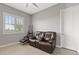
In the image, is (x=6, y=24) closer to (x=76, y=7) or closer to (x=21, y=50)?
(x=21, y=50)

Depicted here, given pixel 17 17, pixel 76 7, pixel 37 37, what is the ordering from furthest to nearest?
1. pixel 37 37
2. pixel 17 17
3. pixel 76 7

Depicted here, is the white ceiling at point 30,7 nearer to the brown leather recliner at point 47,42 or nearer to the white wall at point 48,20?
the white wall at point 48,20

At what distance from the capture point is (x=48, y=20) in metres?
1.41

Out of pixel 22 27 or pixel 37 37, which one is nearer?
pixel 22 27

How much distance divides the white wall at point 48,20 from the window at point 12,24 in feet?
0.97

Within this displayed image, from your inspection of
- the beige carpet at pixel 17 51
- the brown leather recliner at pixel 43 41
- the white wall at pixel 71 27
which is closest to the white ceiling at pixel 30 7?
the white wall at pixel 71 27

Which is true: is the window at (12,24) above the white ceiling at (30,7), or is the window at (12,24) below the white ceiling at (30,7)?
below

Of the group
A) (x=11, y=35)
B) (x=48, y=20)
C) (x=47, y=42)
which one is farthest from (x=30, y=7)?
(x=47, y=42)

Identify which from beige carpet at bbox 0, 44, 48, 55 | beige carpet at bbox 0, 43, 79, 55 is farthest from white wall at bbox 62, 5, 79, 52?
beige carpet at bbox 0, 44, 48, 55

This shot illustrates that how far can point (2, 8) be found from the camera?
1.24m

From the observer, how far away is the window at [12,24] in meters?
1.26

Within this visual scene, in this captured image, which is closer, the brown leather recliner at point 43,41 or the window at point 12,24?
the window at point 12,24

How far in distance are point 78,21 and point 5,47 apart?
1413 millimetres

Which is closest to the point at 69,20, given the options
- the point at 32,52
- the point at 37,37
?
the point at 37,37
